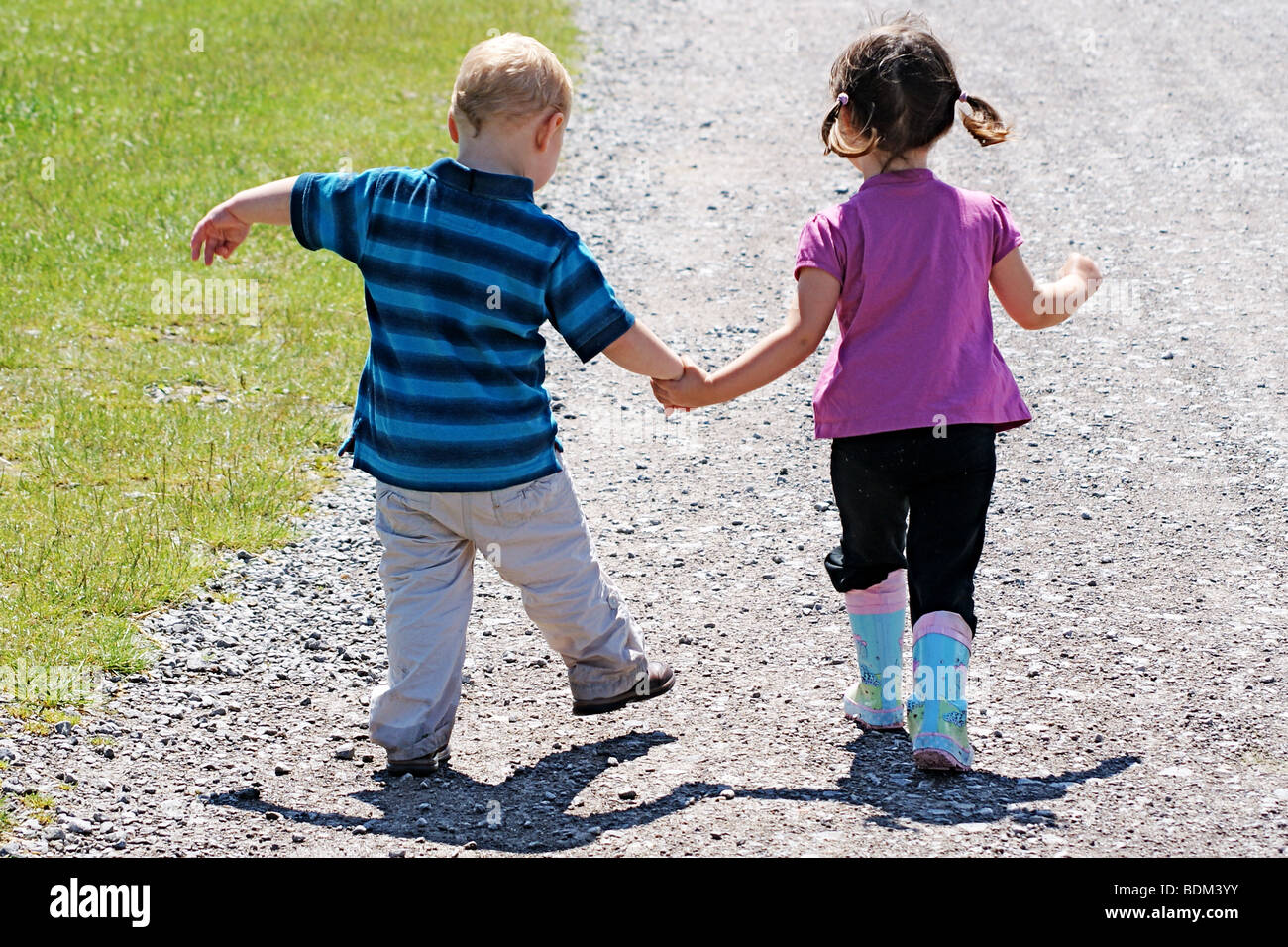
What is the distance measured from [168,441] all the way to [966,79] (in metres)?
9.41

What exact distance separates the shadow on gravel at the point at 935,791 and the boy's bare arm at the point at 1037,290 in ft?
4.26

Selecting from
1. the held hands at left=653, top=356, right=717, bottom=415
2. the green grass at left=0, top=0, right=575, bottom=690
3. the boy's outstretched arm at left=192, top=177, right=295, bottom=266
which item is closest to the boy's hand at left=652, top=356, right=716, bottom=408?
the held hands at left=653, top=356, right=717, bottom=415

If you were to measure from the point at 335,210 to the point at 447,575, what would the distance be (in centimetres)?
109

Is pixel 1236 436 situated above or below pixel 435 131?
below

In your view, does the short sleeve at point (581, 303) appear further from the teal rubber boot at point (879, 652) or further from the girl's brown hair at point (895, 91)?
the teal rubber boot at point (879, 652)

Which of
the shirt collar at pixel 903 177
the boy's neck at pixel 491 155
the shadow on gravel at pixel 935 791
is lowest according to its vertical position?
the shadow on gravel at pixel 935 791

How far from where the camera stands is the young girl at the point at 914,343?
3.86 m

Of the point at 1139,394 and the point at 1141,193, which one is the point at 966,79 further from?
the point at 1139,394

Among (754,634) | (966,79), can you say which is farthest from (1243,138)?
(754,634)

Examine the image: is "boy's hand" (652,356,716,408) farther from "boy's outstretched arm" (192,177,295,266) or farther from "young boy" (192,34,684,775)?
"boy's outstretched arm" (192,177,295,266)

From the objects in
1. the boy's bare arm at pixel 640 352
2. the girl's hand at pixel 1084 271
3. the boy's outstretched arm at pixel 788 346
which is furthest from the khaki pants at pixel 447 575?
the girl's hand at pixel 1084 271

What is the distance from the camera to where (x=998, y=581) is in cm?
549

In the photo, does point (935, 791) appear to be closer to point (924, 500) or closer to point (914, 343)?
point (924, 500)
